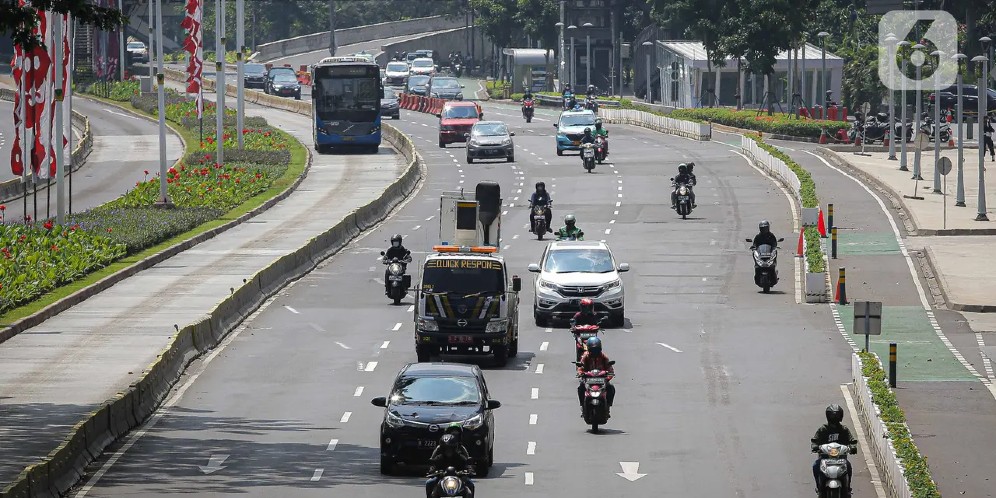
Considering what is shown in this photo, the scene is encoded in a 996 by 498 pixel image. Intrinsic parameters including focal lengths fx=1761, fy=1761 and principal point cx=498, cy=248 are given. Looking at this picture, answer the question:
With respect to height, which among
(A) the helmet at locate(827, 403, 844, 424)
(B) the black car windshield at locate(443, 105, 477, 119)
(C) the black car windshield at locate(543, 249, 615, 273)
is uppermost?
(B) the black car windshield at locate(443, 105, 477, 119)

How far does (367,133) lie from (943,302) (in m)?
43.5

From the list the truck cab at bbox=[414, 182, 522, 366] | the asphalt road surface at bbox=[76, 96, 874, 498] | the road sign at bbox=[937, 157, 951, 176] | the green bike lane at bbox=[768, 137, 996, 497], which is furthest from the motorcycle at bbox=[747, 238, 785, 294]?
the road sign at bbox=[937, 157, 951, 176]

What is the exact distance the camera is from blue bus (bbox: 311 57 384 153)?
80.4 metres

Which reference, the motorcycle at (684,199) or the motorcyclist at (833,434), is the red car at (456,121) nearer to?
the motorcycle at (684,199)

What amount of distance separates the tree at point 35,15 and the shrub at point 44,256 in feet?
27.9

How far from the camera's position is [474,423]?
76.1ft

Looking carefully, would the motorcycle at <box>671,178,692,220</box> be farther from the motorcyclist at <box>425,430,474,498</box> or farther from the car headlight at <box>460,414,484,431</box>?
the motorcyclist at <box>425,430,474,498</box>

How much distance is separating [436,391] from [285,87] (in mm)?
101402

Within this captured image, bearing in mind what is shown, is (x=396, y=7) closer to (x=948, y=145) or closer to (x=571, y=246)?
(x=948, y=145)

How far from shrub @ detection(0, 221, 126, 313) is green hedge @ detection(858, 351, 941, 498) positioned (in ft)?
60.0

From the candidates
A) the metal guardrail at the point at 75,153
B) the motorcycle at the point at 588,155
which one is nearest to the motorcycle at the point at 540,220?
the metal guardrail at the point at 75,153

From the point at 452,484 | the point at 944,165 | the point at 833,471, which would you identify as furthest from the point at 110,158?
the point at 452,484

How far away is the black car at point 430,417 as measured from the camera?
23.2m

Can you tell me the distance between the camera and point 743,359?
34.3 metres
